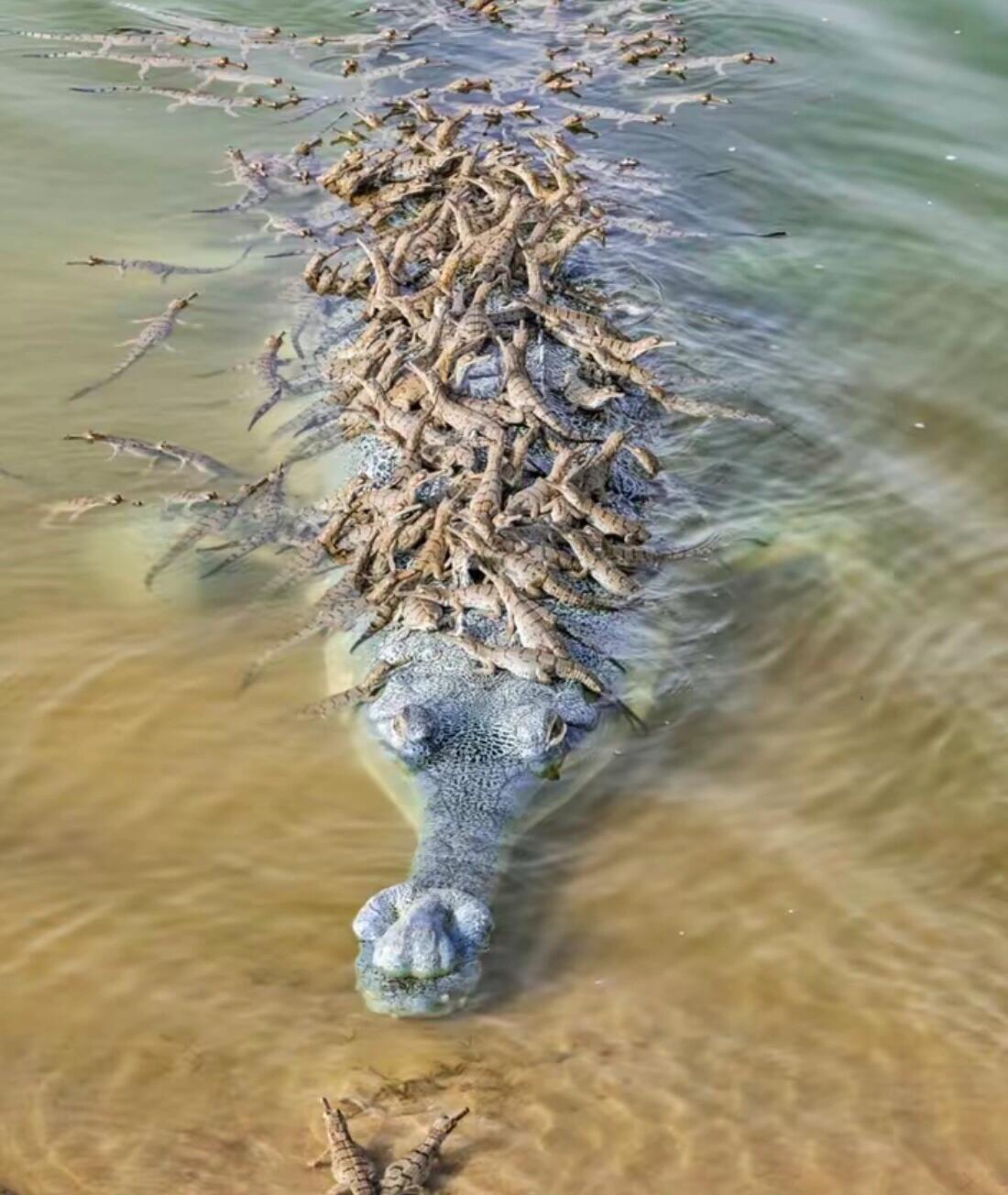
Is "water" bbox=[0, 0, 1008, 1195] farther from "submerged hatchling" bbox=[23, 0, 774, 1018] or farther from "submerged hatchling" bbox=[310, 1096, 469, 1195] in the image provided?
"submerged hatchling" bbox=[23, 0, 774, 1018]

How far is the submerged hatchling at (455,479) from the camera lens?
5.70 metres

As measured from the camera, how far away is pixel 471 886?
530 cm

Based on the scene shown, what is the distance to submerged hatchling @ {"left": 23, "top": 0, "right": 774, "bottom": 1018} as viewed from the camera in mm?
5699

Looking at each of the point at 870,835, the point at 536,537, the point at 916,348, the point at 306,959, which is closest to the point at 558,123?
the point at 916,348

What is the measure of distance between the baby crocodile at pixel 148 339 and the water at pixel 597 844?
0.40ft

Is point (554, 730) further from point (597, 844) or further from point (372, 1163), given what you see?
point (372, 1163)

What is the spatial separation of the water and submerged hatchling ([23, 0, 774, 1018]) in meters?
0.20

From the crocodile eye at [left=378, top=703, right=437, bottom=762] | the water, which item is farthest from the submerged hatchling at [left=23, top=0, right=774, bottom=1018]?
the water

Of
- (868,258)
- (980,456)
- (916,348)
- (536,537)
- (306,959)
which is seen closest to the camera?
(306,959)

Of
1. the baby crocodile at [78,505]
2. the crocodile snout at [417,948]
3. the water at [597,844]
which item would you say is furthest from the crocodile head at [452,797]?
the baby crocodile at [78,505]

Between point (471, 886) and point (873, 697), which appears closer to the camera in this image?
point (471, 886)

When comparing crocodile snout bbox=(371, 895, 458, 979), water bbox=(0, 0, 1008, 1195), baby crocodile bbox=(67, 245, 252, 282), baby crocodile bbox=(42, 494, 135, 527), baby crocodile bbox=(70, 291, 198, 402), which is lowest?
water bbox=(0, 0, 1008, 1195)

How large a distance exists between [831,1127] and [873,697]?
2.51m

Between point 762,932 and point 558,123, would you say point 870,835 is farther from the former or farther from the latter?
point 558,123
